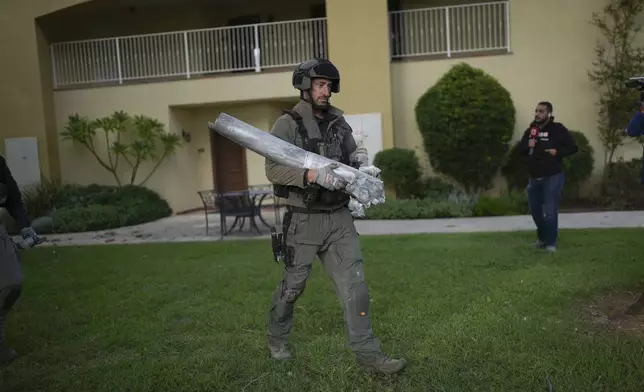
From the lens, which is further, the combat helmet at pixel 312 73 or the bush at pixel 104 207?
the bush at pixel 104 207

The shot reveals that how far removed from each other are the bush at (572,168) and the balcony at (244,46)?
2721 millimetres

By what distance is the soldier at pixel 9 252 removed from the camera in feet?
13.7

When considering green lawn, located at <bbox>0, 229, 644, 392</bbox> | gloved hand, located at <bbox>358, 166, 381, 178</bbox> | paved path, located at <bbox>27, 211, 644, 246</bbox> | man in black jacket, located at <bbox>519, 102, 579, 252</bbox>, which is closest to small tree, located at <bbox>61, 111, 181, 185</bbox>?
paved path, located at <bbox>27, 211, 644, 246</bbox>

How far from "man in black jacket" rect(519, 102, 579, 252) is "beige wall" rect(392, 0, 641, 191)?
608 cm

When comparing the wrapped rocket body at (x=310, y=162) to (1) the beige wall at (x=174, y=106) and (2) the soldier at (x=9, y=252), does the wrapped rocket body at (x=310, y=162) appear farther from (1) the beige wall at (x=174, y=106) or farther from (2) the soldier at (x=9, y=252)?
(1) the beige wall at (x=174, y=106)

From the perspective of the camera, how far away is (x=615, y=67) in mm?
12078

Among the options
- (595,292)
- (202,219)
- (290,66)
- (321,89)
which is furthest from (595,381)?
(290,66)

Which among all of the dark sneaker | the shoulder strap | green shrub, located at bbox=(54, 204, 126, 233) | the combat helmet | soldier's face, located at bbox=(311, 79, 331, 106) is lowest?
the dark sneaker

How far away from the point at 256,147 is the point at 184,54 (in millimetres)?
12369

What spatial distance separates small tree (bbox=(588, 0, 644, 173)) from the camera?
39.1 ft

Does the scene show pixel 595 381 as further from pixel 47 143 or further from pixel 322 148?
pixel 47 143

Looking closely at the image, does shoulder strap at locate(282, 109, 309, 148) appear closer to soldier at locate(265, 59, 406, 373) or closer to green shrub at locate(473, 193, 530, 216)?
soldier at locate(265, 59, 406, 373)

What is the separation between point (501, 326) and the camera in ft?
14.5

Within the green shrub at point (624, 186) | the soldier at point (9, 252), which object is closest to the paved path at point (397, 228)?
the green shrub at point (624, 186)
